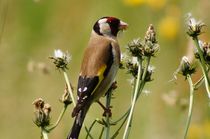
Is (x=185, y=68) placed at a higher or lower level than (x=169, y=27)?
lower

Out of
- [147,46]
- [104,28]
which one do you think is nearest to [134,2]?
[104,28]

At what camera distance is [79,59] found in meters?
10.1

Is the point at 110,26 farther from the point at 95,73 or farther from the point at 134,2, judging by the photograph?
the point at 134,2

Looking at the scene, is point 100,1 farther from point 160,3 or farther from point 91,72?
point 91,72

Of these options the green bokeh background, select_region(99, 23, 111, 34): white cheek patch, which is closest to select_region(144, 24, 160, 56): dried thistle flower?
select_region(99, 23, 111, 34): white cheek patch

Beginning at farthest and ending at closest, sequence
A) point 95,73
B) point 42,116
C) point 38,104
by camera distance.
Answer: point 95,73
point 38,104
point 42,116

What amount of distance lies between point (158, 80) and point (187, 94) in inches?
36.0

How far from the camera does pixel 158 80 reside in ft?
30.3

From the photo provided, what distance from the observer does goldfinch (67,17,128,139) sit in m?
5.48

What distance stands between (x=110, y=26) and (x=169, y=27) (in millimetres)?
3016

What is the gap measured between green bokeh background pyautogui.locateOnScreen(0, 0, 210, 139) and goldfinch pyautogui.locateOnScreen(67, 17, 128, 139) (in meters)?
1.67

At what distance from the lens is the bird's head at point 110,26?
659cm

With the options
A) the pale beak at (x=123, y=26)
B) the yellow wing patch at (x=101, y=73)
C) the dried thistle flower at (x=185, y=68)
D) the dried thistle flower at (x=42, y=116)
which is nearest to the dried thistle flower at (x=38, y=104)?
the dried thistle flower at (x=42, y=116)

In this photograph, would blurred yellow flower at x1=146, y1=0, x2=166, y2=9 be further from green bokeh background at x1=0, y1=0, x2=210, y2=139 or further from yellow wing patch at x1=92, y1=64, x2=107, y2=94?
yellow wing patch at x1=92, y1=64, x2=107, y2=94
